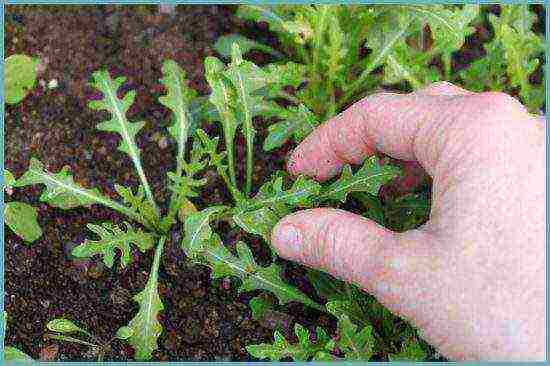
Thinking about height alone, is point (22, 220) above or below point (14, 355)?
above

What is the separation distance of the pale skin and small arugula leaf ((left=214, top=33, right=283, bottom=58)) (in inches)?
43.8

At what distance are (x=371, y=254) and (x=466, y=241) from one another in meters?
0.28

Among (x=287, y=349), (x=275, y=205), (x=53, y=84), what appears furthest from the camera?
(x=53, y=84)

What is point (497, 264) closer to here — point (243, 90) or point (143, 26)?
point (243, 90)

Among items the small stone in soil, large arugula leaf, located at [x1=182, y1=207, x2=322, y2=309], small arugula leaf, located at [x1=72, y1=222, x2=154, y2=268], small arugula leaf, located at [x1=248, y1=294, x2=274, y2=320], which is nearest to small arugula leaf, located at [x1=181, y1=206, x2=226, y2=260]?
large arugula leaf, located at [x1=182, y1=207, x2=322, y2=309]

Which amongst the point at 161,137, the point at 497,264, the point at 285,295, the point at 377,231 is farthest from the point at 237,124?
the point at 497,264

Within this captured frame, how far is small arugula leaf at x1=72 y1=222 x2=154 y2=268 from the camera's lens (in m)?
2.69

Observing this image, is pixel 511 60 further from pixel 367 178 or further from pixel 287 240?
pixel 287 240

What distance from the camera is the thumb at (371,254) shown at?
219 centimetres

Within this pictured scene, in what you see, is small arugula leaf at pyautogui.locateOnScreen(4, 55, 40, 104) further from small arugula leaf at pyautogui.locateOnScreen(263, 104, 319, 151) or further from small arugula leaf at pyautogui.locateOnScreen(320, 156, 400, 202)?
small arugula leaf at pyautogui.locateOnScreen(320, 156, 400, 202)

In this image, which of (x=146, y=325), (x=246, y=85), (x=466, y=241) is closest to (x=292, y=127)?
(x=246, y=85)

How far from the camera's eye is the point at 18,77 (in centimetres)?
332

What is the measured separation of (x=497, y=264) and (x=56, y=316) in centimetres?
167

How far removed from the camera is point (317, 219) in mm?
2455
